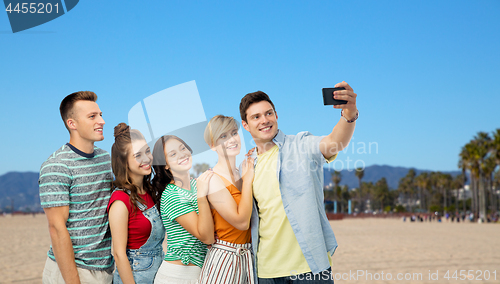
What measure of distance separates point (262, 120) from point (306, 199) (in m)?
0.74

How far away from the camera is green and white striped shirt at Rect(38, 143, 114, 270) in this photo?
303cm

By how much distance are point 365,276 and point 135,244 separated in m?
8.41

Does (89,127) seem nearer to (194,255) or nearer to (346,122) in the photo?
(194,255)

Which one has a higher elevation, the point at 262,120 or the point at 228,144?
the point at 262,120

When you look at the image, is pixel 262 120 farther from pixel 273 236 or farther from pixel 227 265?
pixel 227 265

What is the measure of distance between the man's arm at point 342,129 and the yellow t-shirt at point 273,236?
1.53 feet

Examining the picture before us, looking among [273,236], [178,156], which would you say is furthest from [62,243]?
[273,236]

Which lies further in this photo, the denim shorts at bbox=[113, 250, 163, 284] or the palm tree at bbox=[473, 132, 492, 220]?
the palm tree at bbox=[473, 132, 492, 220]

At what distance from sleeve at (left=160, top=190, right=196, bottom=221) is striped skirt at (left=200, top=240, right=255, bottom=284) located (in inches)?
14.5

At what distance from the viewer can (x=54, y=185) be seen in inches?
119

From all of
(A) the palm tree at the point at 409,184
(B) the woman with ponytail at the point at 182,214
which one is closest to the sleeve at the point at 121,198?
(B) the woman with ponytail at the point at 182,214

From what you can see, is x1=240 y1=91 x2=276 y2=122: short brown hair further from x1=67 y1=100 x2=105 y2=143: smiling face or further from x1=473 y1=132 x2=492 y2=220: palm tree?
x1=473 y1=132 x2=492 y2=220: palm tree

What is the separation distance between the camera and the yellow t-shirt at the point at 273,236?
9.53 ft

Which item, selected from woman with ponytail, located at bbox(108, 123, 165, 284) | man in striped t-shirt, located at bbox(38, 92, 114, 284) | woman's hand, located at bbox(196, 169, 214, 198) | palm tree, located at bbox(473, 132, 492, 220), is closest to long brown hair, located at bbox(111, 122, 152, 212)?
woman with ponytail, located at bbox(108, 123, 165, 284)
